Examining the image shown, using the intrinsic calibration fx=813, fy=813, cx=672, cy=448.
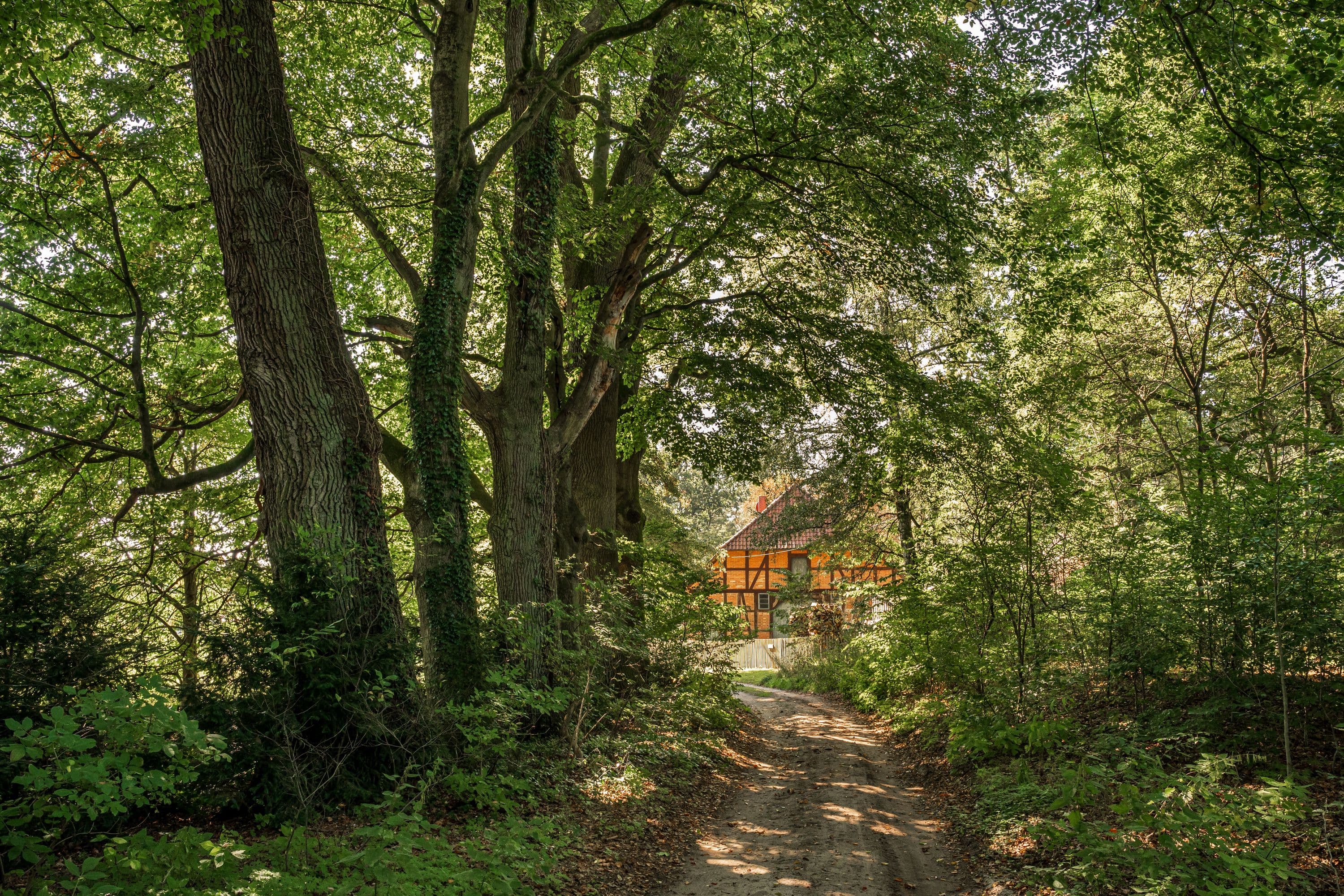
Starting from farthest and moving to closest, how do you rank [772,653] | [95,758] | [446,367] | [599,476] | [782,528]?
[772,653], [782,528], [599,476], [446,367], [95,758]

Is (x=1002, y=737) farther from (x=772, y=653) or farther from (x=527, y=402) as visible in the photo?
(x=772, y=653)

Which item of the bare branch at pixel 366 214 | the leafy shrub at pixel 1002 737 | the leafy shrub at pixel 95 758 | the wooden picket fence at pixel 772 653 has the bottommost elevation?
the wooden picket fence at pixel 772 653

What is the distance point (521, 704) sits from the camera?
8523mm

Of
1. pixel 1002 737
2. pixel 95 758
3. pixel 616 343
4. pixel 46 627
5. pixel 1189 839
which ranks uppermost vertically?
pixel 616 343

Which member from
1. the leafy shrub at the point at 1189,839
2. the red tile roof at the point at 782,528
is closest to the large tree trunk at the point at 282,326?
the leafy shrub at the point at 1189,839

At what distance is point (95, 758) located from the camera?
3.91 m

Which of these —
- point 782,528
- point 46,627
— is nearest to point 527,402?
point 46,627

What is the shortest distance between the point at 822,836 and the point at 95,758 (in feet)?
20.9

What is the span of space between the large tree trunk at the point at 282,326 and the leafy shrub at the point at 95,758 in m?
2.44

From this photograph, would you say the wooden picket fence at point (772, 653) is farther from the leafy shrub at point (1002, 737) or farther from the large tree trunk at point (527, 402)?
the large tree trunk at point (527, 402)

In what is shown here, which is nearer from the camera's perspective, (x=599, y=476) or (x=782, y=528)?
(x=599, y=476)

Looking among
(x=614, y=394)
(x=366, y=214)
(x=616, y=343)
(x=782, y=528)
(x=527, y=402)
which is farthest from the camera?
(x=782, y=528)

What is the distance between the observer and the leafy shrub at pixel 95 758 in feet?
11.5

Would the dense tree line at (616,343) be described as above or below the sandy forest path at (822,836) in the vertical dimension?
above
